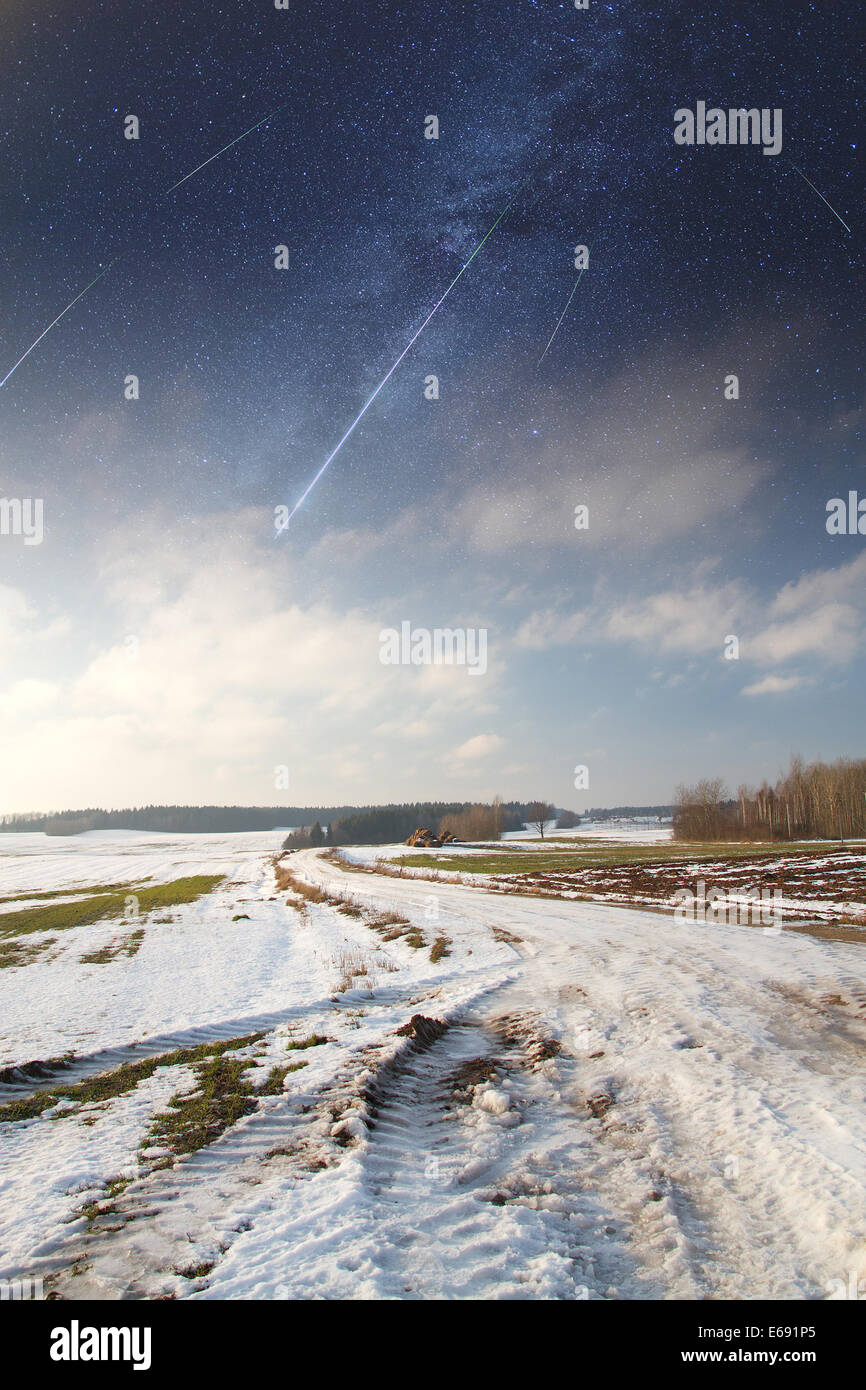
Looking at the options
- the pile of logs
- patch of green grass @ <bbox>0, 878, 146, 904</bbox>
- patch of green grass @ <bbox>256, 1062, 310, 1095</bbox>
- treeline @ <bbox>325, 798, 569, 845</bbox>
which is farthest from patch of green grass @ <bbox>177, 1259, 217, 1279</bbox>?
treeline @ <bbox>325, 798, 569, 845</bbox>

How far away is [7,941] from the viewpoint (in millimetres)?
22828

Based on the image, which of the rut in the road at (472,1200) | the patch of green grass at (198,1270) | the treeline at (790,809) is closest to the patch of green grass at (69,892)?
the rut in the road at (472,1200)

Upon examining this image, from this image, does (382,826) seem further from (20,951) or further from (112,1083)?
(112,1083)

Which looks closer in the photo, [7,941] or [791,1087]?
[791,1087]

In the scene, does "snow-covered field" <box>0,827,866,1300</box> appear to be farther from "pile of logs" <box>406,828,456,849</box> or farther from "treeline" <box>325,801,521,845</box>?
"treeline" <box>325,801,521,845</box>

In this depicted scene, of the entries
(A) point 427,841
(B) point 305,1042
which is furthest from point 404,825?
(B) point 305,1042

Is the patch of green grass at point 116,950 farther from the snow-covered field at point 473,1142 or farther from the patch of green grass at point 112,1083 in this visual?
the patch of green grass at point 112,1083

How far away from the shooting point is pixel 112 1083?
8.31 meters

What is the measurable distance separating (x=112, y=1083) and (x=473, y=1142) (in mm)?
5312

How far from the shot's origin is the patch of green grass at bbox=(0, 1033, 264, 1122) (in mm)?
7590
